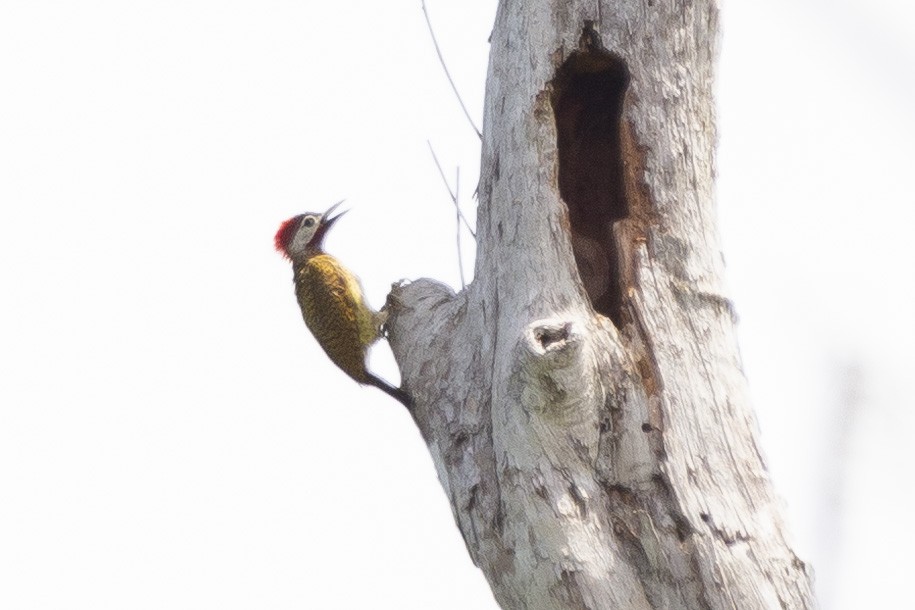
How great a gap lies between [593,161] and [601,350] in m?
0.70

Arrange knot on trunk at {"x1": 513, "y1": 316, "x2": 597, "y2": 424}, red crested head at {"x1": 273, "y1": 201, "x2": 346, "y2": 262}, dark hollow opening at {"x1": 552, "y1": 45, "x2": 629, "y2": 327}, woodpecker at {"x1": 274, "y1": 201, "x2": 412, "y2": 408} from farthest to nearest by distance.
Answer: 1. red crested head at {"x1": 273, "y1": 201, "x2": 346, "y2": 262}
2. woodpecker at {"x1": 274, "y1": 201, "x2": 412, "y2": 408}
3. dark hollow opening at {"x1": 552, "y1": 45, "x2": 629, "y2": 327}
4. knot on trunk at {"x1": 513, "y1": 316, "x2": 597, "y2": 424}

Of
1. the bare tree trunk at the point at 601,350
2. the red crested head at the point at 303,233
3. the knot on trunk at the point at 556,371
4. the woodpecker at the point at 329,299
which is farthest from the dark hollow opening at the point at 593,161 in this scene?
the red crested head at the point at 303,233

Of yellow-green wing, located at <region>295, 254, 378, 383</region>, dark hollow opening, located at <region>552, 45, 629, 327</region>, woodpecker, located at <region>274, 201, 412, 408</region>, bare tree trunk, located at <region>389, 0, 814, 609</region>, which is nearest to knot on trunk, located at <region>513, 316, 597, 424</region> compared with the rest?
bare tree trunk, located at <region>389, 0, 814, 609</region>

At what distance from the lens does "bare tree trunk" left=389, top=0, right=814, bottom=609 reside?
9.62 feet

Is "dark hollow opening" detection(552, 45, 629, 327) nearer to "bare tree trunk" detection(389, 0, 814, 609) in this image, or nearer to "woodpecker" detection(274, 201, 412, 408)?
"bare tree trunk" detection(389, 0, 814, 609)

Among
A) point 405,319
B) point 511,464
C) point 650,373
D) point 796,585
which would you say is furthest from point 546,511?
point 405,319

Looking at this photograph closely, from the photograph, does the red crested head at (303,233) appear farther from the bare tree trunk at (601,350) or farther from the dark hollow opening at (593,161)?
the dark hollow opening at (593,161)

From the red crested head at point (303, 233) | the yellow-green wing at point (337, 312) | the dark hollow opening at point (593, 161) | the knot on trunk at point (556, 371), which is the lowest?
the knot on trunk at point (556, 371)

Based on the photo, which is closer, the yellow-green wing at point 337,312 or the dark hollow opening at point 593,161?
the dark hollow opening at point 593,161

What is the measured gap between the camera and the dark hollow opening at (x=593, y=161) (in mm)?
3314

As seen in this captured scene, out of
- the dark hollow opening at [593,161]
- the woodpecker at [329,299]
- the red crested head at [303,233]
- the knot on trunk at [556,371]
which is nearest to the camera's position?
the knot on trunk at [556,371]

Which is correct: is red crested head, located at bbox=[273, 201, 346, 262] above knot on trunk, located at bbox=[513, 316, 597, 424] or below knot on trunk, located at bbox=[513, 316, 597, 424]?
above

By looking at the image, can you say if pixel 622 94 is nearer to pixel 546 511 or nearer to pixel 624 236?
pixel 624 236

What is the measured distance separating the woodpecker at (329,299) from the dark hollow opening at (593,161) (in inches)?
52.9
